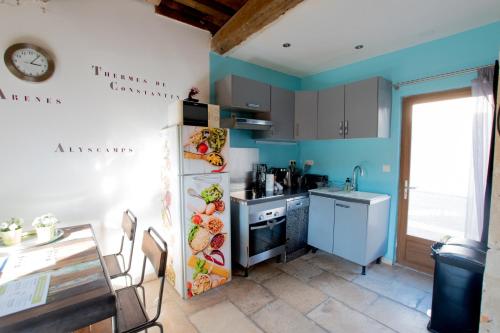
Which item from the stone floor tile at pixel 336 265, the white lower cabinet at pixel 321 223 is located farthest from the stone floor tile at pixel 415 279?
the white lower cabinet at pixel 321 223

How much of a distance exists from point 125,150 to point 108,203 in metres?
0.52

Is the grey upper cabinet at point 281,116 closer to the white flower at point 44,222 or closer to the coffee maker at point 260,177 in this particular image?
the coffee maker at point 260,177

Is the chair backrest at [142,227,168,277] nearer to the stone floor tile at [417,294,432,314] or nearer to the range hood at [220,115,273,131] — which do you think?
the range hood at [220,115,273,131]

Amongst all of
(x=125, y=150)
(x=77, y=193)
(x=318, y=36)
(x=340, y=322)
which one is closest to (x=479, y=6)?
(x=318, y=36)

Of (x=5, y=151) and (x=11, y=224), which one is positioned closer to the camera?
(x=11, y=224)

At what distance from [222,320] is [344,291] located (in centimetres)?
122

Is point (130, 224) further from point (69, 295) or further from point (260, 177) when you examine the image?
point (260, 177)

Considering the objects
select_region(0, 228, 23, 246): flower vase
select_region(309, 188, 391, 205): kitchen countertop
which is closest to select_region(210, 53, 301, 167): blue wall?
select_region(309, 188, 391, 205): kitchen countertop

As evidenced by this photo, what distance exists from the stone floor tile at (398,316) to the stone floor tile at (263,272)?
963 millimetres

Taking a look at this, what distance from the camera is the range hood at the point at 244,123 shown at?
2.54 m

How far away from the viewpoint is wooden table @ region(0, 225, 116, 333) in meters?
0.85

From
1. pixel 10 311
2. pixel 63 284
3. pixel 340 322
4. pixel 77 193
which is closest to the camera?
pixel 10 311

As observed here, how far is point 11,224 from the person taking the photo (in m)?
1.51

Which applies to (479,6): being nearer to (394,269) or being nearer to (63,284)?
(394,269)
